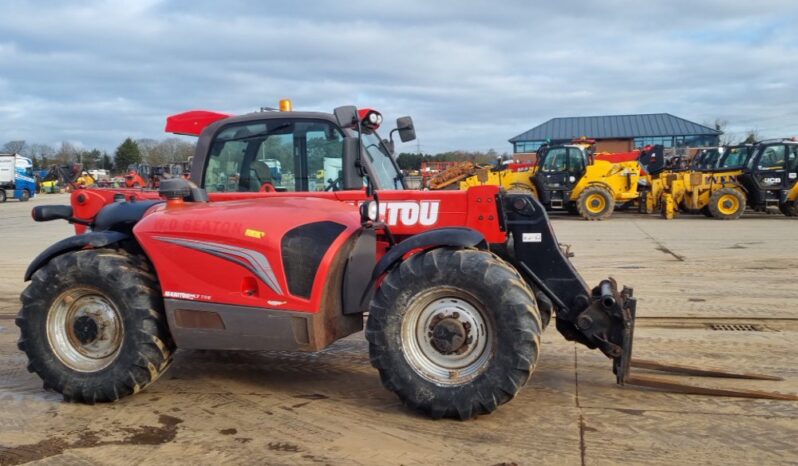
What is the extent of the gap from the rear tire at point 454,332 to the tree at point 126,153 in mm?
77844

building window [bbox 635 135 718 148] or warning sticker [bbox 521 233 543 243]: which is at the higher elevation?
building window [bbox 635 135 718 148]

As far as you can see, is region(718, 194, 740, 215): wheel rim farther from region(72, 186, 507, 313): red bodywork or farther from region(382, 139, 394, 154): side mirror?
region(72, 186, 507, 313): red bodywork

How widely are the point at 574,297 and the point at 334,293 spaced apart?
1.56 m

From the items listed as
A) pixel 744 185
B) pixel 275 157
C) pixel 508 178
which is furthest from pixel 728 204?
pixel 275 157

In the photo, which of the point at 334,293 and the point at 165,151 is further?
the point at 165,151

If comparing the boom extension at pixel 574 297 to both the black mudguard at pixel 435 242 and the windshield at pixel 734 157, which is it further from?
the windshield at pixel 734 157

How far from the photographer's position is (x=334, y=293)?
14.5ft

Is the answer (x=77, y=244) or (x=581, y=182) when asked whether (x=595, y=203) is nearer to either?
(x=581, y=182)

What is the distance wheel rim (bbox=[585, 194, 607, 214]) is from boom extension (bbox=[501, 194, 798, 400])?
16877 mm

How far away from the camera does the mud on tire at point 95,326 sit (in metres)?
4.41

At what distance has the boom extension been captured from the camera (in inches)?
169

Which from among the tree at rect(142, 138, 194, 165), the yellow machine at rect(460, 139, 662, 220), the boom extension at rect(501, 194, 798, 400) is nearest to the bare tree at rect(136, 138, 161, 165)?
the tree at rect(142, 138, 194, 165)

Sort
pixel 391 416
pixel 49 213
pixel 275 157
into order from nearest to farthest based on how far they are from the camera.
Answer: pixel 391 416
pixel 49 213
pixel 275 157

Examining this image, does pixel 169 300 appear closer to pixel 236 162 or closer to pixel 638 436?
pixel 236 162
